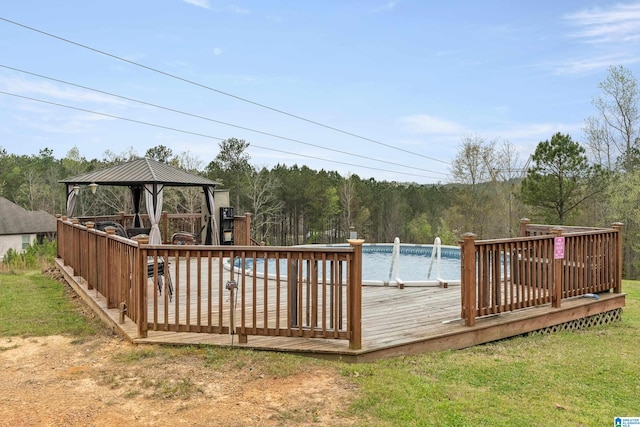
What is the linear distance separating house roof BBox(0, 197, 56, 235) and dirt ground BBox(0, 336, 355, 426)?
31945 millimetres

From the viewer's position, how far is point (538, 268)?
561cm

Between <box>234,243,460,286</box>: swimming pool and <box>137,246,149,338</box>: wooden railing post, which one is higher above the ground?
<box>137,246,149,338</box>: wooden railing post

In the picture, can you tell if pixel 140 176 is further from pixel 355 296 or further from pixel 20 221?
pixel 20 221

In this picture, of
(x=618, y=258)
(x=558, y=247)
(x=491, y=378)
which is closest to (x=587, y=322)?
(x=618, y=258)

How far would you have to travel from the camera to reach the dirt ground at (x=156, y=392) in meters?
2.82

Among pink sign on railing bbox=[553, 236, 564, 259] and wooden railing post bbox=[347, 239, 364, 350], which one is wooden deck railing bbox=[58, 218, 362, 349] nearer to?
wooden railing post bbox=[347, 239, 364, 350]

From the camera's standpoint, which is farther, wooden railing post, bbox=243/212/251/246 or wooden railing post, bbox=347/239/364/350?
wooden railing post, bbox=243/212/251/246

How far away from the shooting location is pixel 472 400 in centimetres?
317

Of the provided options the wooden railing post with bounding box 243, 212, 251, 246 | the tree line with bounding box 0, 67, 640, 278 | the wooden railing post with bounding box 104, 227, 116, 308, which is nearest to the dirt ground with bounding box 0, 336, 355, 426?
the wooden railing post with bounding box 104, 227, 116, 308

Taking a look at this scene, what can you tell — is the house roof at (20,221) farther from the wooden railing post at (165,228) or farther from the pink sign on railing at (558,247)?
Result: the pink sign on railing at (558,247)

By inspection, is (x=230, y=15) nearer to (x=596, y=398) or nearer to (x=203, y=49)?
(x=203, y=49)

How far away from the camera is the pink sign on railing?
5.51 meters

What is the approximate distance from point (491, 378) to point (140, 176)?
23.9ft

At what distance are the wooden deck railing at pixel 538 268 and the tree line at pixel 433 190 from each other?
474 inches
